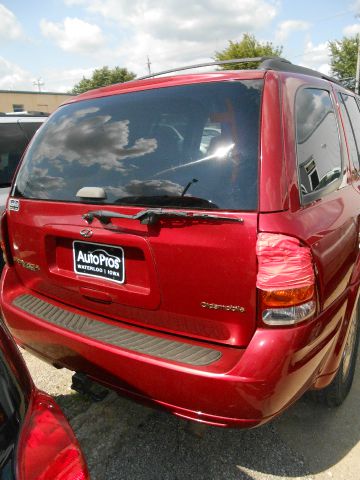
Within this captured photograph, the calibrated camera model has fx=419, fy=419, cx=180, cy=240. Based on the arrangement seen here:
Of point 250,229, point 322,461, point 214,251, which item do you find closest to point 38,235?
point 214,251

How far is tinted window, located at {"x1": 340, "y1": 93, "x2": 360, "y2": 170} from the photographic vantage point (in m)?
2.80

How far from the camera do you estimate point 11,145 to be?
468 centimetres

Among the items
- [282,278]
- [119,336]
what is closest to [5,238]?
[119,336]

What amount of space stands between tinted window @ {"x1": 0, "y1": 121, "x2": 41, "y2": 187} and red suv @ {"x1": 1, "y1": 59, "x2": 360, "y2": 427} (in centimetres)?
233

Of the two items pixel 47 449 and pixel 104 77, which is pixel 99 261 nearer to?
pixel 47 449

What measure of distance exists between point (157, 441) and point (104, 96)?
6.44 ft

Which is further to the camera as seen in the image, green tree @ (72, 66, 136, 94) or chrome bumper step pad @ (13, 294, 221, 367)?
green tree @ (72, 66, 136, 94)

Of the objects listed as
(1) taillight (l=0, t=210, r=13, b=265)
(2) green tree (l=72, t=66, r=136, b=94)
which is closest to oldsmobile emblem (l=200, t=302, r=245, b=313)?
(1) taillight (l=0, t=210, r=13, b=265)

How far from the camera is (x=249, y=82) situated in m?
1.87

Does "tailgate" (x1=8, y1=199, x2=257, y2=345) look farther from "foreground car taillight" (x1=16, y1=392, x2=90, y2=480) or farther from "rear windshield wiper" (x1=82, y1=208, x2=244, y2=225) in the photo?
"foreground car taillight" (x1=16, y1=392, x2=90, y2=480)

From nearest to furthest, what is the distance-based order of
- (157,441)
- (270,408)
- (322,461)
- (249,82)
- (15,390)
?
(15,390) < (270,408) < (249,82) < (322,461) < (157,441)

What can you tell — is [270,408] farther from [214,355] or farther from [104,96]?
[104,96]

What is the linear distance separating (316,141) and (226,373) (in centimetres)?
123

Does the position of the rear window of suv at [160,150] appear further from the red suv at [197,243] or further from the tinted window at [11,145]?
the tinted window at [11,145]
